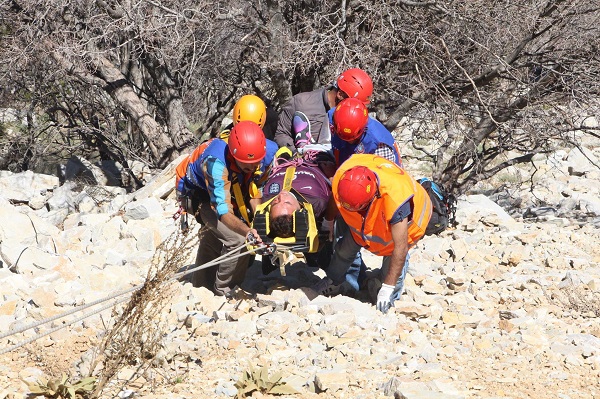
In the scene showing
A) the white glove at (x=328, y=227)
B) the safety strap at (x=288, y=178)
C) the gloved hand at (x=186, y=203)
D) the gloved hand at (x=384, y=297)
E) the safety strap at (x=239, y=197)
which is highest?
the safety strap at (x=288, y=178)

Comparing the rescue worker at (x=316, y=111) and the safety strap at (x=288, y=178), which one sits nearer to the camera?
the safety strap at (x=288, y=178)

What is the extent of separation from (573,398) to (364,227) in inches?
76.0

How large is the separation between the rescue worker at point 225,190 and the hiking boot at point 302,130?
517 millimetres

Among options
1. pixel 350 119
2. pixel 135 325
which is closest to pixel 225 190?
pixel 350 119

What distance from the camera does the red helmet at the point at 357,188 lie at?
585 cm

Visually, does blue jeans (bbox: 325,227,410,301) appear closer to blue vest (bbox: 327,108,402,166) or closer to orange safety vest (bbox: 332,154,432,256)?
orange safety vest (bbox: 332,154,432,256)

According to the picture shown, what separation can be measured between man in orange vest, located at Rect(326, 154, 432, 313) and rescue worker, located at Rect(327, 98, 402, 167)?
1.19 feet

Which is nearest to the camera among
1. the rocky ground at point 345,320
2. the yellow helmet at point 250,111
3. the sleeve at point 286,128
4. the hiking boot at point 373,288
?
the rocky ground at point 345,320

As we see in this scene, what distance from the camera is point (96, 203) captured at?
10.9 meters

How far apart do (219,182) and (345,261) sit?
1.25 metres

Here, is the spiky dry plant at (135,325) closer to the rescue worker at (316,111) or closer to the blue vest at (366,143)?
the blue vest at (366,143)

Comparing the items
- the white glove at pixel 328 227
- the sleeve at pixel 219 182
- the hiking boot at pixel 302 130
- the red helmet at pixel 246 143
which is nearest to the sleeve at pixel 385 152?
the white glove at pixel 328 227

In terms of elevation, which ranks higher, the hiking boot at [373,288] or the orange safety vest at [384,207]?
the orange safety vest at [384,207]

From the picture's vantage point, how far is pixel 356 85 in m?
7.26
